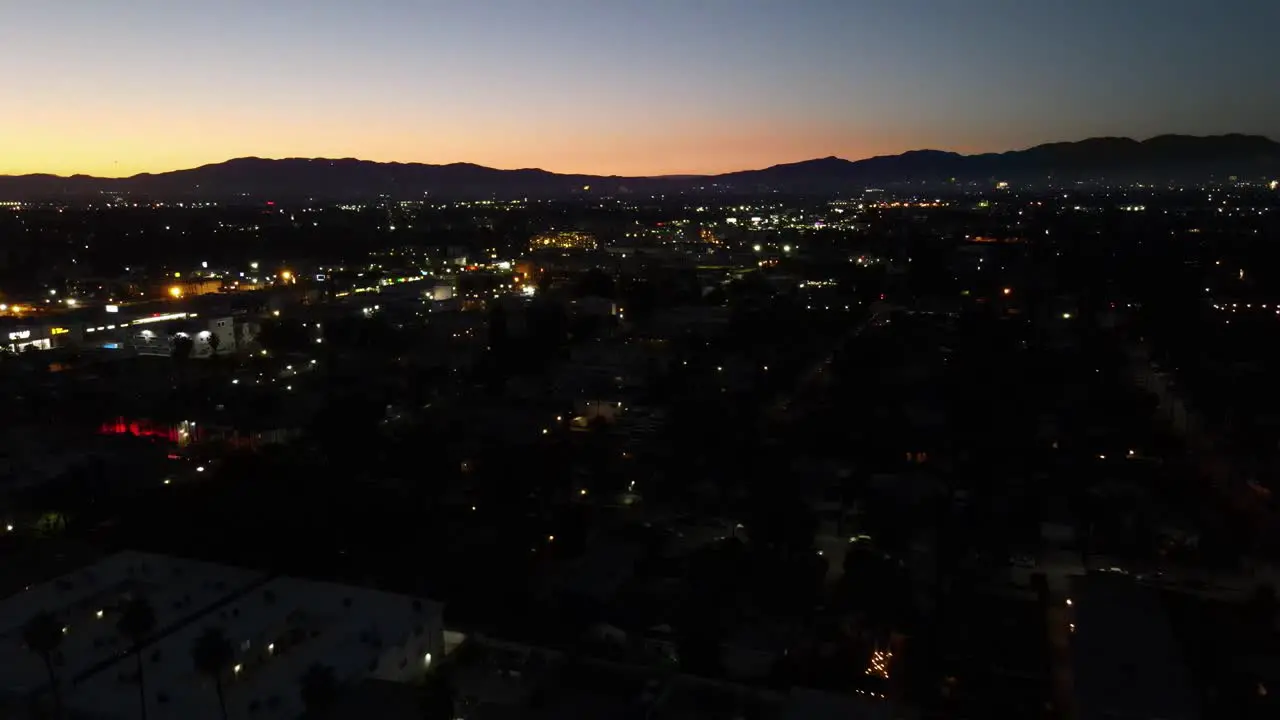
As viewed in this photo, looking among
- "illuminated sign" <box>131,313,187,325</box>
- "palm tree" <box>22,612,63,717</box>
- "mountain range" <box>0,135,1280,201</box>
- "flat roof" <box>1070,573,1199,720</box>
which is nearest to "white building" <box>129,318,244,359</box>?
"illuminated sign" <box>131,313,187,325</box>

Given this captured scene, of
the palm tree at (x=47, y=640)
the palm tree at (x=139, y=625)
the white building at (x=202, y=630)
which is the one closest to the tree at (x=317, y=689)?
the white building at (x=202, y=630)

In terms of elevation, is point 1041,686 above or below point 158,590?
below

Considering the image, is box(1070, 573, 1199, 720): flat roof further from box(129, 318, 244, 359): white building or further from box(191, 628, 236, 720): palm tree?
box(129, 318, 244, 359): white building

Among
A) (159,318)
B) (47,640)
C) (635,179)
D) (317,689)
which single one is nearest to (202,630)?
(47,640)

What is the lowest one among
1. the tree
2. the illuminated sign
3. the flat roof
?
the flat roof

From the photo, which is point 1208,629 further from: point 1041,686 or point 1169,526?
point 1169,526

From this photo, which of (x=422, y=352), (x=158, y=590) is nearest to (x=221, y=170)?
(x=422, y=352)

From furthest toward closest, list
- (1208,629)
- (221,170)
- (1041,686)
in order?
(221,170) → (1208,629) → (1041,686)

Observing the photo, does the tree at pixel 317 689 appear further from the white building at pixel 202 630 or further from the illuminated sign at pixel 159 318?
the illuminated sign at pixel 159 318
